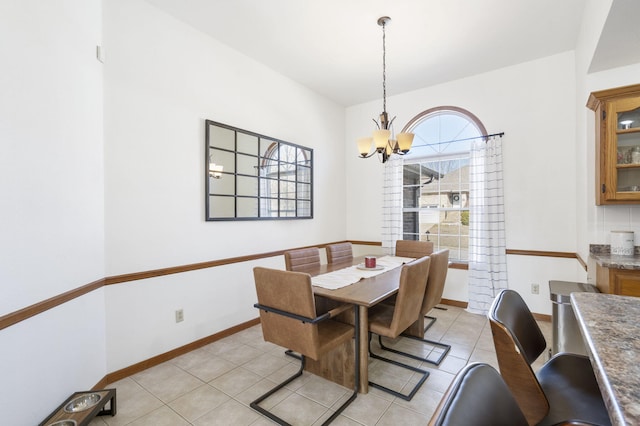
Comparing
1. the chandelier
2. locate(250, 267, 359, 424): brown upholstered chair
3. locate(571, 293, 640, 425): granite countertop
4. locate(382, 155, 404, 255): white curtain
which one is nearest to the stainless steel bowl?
locate(250, 267, 359, 424): brown upholstered chair

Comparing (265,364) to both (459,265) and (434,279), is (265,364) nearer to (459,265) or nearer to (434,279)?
(434,279)

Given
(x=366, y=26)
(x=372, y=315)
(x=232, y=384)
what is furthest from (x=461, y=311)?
(x=366, y=26)

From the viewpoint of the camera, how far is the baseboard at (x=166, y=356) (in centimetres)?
222

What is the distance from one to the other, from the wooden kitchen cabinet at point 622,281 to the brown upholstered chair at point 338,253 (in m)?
2.14

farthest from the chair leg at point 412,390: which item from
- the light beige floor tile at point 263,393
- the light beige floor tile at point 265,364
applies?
the light beige floor tile at point 265,364

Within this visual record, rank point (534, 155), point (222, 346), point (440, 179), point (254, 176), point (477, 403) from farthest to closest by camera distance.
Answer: point (440, 179) < point (534, 155) < point (254, 176) < point (222, 346) < point (477, 403)

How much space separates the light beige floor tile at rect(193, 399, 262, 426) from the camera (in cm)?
182

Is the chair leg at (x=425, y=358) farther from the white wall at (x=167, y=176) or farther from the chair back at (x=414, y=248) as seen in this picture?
the white wall at (x=167, y=176)

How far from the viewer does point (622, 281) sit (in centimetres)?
200

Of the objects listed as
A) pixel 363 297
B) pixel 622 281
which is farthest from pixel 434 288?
pixel 622 281

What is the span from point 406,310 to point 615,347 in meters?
1.40

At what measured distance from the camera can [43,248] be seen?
5.34ft

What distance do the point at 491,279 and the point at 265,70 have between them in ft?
12.4

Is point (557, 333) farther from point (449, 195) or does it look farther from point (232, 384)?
point (232, 384)
